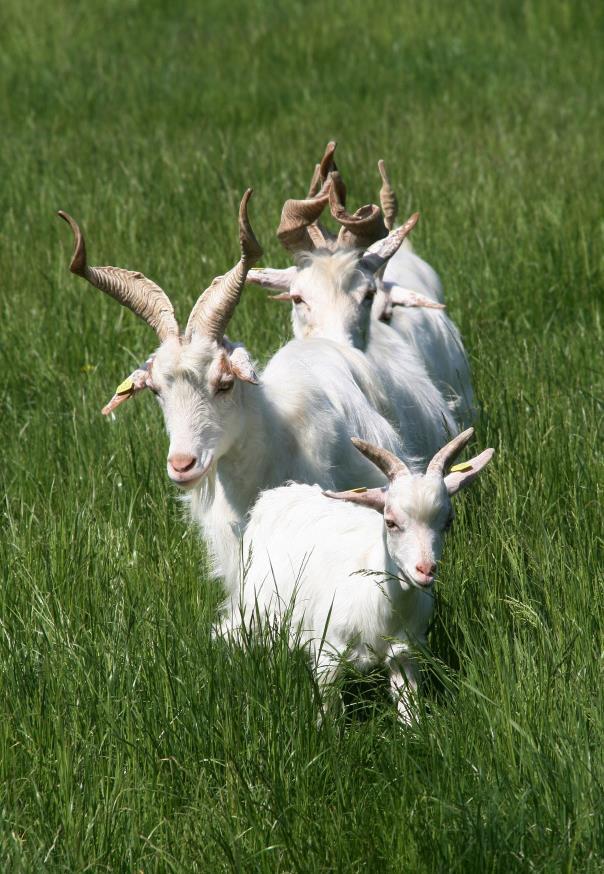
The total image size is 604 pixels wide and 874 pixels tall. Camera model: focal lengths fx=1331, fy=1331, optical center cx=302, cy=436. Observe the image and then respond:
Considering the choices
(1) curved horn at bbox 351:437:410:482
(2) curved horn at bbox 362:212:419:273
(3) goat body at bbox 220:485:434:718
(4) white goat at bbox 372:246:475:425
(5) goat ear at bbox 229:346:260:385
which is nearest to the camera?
(1) curved horn at bbox 351:437:410:482

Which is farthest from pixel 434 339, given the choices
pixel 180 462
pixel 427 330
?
pixel 180 462

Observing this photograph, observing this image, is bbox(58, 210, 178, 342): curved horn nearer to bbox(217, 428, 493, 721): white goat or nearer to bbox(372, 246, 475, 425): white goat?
bbox(217, 428, 493, 721): white goat

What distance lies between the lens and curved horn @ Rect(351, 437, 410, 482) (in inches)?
144

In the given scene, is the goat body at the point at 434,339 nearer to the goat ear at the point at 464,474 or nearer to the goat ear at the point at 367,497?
the goat ear at the point at 464,474

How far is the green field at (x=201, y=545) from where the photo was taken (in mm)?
3197

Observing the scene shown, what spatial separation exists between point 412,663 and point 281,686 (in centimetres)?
50

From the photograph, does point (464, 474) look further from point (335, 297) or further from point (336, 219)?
point (336, 219)

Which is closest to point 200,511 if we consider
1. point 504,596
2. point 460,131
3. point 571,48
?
point 504,596

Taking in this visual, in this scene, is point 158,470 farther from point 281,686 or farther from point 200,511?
point 281,686

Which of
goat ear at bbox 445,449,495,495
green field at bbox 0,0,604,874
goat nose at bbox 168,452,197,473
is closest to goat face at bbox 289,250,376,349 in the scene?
green field at bbox 0,0,604,874

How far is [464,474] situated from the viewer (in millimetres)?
3758

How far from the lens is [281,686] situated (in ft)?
12.0

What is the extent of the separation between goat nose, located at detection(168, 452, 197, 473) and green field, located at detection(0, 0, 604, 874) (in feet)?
1.38

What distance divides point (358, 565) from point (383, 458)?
0.48 metres
